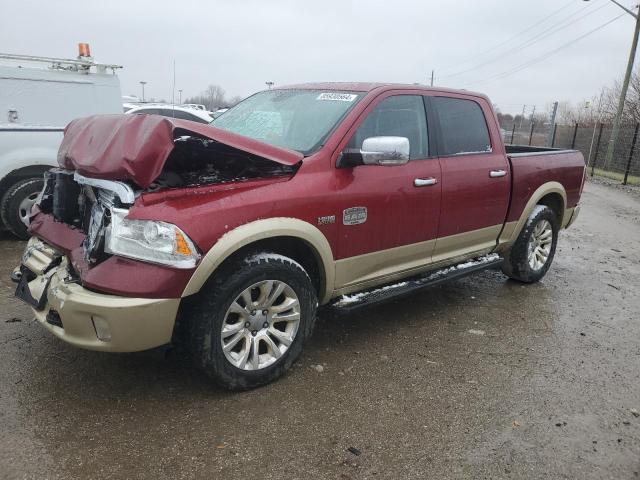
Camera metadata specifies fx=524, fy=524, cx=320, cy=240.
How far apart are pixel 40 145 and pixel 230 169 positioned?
401 centimetres

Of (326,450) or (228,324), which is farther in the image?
(228,324)

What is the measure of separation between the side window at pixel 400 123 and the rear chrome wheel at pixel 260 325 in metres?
1.14

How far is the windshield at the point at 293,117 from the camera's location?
355 centimetres

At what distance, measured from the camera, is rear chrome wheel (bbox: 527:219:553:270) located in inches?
212

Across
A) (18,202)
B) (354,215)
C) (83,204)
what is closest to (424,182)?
(354,215)

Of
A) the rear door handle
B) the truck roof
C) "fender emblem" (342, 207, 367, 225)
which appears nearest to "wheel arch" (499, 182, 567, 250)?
the rear door handle

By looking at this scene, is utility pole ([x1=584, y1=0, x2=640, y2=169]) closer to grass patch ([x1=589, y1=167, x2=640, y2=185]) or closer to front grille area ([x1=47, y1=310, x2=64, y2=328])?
grass patch ([x1=589, y1=167, x2=640, y2=185])

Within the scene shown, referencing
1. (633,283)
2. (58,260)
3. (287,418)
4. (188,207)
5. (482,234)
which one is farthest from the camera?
(633,283)

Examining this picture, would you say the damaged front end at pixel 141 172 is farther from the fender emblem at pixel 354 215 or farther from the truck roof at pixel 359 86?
the truck roof at pixel 359 86

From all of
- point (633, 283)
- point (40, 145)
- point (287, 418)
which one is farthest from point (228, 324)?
point (633, 283)

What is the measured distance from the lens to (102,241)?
2723 mm

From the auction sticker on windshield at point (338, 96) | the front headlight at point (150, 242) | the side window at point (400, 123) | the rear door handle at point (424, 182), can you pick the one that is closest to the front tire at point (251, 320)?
the front headlight at point (150, 242)

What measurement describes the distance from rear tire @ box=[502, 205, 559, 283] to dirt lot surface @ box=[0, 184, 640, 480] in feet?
2.99

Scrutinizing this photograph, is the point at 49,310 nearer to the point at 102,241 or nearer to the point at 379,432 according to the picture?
the point at 102,241
